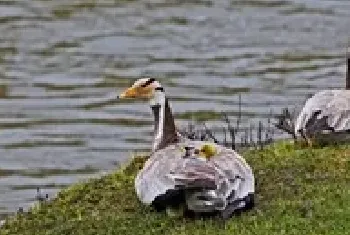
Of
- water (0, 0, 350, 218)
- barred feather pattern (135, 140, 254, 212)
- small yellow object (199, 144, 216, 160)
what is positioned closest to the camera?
barred feather pattern (135, 140, 254, 212)

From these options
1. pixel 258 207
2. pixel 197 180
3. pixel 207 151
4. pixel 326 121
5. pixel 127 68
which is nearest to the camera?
pixel 197 180

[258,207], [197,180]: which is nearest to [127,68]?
[258,207]

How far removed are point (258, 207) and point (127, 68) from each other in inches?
512

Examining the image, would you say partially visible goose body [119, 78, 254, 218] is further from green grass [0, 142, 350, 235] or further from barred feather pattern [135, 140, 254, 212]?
green grass [0, 142, 350, 235]

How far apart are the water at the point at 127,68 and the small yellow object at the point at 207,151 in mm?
4782

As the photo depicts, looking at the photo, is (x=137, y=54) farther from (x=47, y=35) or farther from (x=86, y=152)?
(x=86, y=152)

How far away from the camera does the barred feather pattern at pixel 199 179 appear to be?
930cm

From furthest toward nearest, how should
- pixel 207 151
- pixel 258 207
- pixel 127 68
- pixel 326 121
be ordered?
1. pixel 127 68
2. pixel 326 121
3. pixel 258 207
4. pixel 207 151

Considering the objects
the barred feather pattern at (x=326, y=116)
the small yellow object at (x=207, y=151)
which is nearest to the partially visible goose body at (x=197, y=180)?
the small yellow object at (x=207, y=151)

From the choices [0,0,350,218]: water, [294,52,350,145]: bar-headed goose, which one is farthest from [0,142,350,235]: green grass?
[0,0,350,218]: water

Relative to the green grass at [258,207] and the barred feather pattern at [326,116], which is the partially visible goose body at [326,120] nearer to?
the barred feather pattern at [326,116]

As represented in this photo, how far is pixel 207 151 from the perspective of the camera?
32.1ft

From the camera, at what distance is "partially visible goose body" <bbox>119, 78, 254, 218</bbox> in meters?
9.31

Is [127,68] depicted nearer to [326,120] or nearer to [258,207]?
[326,120]
